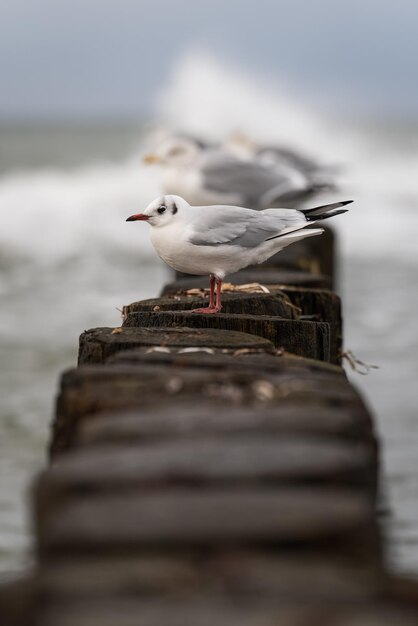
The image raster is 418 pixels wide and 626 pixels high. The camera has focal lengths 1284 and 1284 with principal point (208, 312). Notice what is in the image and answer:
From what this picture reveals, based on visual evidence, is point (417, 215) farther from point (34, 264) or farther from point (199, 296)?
point (199, 296)

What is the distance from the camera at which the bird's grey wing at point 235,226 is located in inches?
157

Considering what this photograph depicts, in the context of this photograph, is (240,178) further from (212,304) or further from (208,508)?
(208,508)

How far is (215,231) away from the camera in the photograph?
13.1ft

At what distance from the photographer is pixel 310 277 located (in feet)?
15.6

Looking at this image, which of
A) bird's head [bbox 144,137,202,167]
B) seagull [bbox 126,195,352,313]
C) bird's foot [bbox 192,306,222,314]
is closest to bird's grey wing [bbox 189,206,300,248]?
seagull [bbox 126,195,352,313]

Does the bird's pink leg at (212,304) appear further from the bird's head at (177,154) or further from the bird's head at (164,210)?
the bird's head at (177,154)

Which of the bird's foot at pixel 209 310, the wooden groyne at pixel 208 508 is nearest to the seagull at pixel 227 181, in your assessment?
the bird's foot at pixel 209 310

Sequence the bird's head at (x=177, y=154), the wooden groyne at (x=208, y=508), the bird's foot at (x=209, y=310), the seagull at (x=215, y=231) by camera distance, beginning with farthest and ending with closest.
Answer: the bird's head at (x=177, y=154), the seagull at (x=215, y=231), the bird's foot at (x=209, y=310), the wooden groyne at (x=208, y=508)

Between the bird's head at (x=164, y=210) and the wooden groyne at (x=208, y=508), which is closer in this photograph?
the wooden groyne at (x=208, y=508)

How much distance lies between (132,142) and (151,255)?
94.5ft

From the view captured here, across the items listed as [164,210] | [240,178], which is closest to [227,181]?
[240,178]

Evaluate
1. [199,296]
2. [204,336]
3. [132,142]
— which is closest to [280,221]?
[199,296]

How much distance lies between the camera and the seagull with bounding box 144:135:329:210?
326 inches

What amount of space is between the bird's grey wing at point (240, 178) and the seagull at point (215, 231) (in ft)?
13.7
